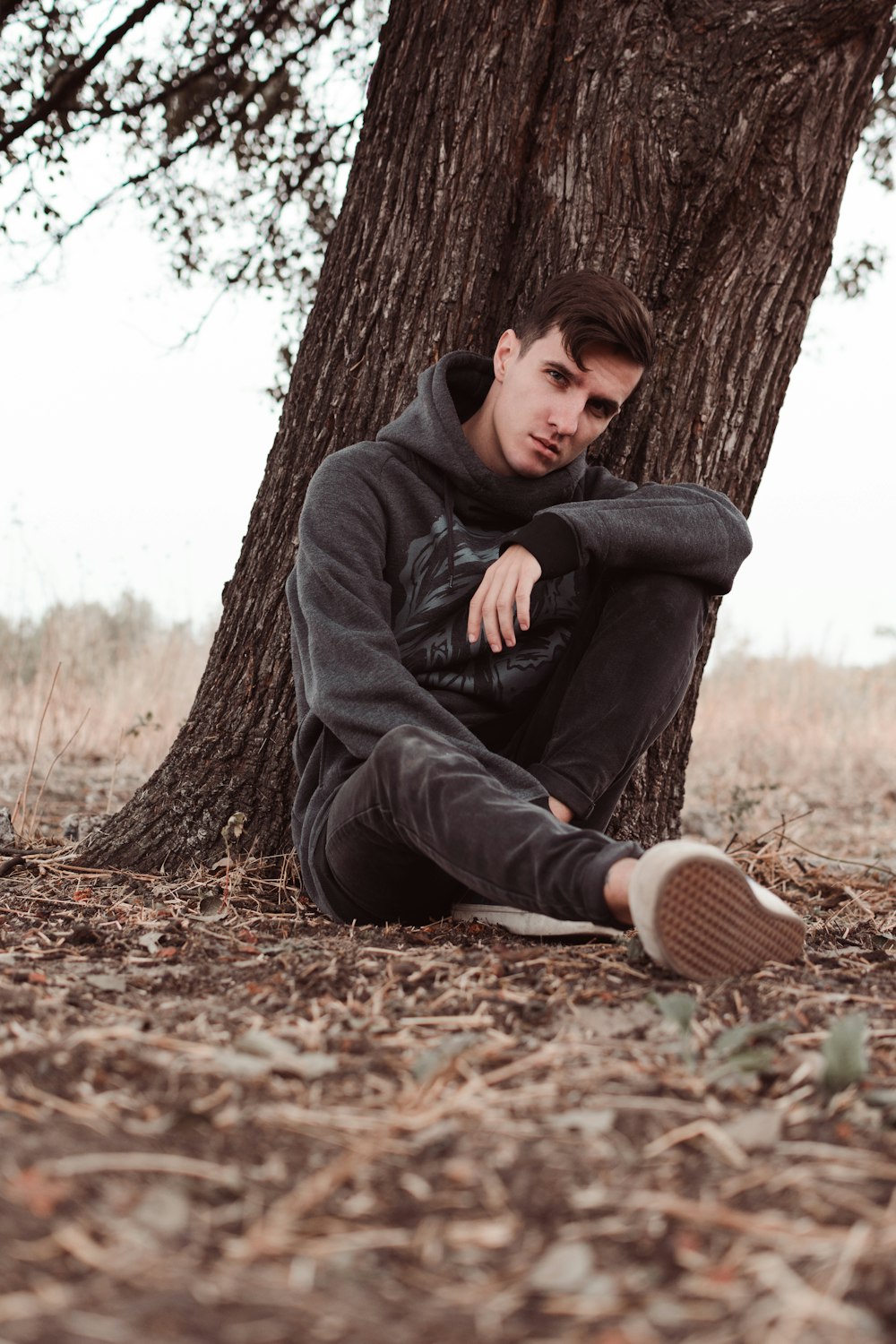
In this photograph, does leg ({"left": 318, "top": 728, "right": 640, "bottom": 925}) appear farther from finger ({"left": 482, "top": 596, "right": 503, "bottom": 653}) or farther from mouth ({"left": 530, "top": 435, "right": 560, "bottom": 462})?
mouth ({"left": 530, "top": 435, "right": 560, "bottom": 462})

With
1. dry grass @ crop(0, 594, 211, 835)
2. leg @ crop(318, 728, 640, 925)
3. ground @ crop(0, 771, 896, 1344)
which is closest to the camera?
ground @ crop(0, 771, 896, 1344)

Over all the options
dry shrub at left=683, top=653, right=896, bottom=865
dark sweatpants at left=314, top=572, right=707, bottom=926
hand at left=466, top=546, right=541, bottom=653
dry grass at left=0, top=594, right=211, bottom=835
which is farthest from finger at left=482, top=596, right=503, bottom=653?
dry grass at left=0, top=594, right=211, bottom=835

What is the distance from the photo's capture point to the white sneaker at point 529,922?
238 cm

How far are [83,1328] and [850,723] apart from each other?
9631 millimetres

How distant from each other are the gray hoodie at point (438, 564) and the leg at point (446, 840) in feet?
0.72

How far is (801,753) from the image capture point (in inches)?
357

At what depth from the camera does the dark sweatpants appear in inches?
86.7

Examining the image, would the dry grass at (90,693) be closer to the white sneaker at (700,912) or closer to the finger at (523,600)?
the finger at (523,600)

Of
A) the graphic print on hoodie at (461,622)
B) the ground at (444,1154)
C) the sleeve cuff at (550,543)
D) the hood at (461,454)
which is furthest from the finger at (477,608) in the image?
the ground at (444,1154)

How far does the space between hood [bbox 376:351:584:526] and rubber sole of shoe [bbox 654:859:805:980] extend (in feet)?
4.70

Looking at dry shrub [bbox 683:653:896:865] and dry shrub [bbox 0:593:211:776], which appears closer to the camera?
dry shrub [bbox 683:653:896:865]

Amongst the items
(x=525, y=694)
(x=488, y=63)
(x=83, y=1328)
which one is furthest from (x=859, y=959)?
(x=488, y=63)

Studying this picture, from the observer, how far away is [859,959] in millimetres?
2646

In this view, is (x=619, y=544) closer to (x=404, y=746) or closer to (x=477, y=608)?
(x=477, y=608)
